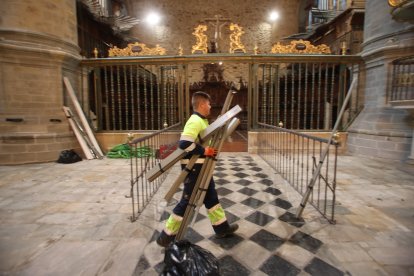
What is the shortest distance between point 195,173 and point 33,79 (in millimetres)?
5730

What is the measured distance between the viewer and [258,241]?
2.30 metres

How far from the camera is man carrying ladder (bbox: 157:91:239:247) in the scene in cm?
191

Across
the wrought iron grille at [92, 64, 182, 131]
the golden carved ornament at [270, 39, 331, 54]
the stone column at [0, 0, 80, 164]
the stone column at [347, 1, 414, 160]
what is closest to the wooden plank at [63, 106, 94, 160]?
the stone column at [0, 0, 80, 164]

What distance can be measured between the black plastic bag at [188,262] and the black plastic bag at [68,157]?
507cm

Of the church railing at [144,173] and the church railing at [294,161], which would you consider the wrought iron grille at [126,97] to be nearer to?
the church railing at [144,173]

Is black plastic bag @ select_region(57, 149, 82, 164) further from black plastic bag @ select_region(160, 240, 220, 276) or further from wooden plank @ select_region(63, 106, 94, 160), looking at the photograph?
black plastic bag @ select_region(160, 240, 220, 276)

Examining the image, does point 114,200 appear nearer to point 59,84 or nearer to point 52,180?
point 52,180

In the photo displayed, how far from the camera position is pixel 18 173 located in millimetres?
4730

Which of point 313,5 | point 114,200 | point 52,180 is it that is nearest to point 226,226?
point 114,200

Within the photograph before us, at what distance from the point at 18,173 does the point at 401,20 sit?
30.4ft

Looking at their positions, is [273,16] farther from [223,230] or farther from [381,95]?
[223,230]

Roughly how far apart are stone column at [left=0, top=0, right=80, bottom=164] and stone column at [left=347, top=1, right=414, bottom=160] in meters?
8.09

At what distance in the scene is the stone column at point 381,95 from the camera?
560 centimetres

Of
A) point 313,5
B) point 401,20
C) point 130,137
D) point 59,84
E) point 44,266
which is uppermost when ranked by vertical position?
point 313,5
